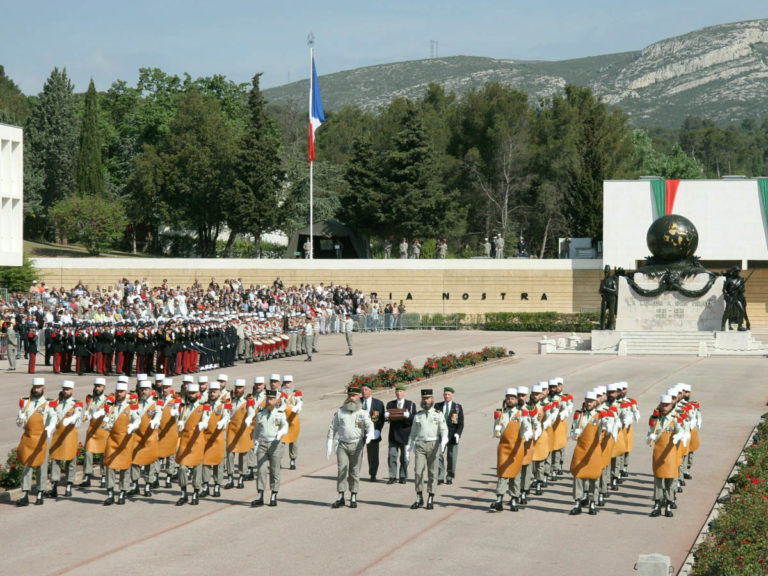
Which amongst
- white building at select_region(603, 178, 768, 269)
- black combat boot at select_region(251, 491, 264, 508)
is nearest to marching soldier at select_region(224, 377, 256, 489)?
black combat boot at select_region(251, 491, 264, 508)

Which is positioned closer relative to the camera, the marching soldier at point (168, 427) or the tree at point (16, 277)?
the marching soldier at point (168, 427)

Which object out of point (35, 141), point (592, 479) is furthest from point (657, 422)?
point (35, 141)

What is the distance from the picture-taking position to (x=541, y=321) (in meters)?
53.2

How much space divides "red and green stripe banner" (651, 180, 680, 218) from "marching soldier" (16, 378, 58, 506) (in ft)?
148

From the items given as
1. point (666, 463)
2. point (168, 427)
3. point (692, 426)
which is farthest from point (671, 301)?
point (168, 427)

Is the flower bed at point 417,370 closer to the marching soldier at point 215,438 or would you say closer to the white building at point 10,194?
the marching soldier at point 215,438

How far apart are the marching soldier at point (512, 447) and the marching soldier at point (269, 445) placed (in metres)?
3.07

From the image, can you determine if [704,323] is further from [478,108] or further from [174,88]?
[174,88]

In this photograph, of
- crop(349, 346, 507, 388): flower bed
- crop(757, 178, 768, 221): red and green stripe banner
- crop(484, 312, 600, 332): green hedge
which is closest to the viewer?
crop(349, 346, 507, 388): flower bed

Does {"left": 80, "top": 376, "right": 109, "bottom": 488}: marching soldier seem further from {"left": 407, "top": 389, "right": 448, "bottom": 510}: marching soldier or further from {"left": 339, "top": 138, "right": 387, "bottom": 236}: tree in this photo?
{"left": 339, "top": 138, "right": 387, "bottom": 236}: tree

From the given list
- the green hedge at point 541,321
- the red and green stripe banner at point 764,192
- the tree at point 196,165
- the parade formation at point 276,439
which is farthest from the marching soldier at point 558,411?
the tree at point 196,165

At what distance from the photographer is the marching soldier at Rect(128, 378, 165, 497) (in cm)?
1580

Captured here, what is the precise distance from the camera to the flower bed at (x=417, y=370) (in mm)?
28188

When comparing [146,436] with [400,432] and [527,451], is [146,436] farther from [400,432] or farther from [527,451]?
[527,451]
